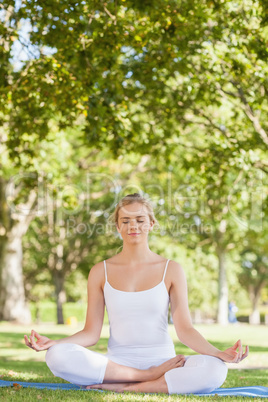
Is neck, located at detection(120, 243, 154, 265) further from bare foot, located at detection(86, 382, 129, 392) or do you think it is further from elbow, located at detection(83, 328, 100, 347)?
bare foot, located at detection(86, 382, 129, 392)

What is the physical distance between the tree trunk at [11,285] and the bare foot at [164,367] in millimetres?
19563

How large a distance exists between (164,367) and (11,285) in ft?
65.9

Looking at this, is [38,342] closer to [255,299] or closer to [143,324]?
[143,324]

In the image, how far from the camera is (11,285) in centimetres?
2448

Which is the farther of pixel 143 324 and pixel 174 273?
pixel 174 273

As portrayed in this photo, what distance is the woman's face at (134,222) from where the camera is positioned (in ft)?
18.4

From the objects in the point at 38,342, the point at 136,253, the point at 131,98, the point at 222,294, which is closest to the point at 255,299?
the point at 222,294

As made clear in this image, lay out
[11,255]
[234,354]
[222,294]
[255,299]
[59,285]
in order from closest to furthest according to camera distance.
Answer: [234,354]
[11,255]
[222,294]
[59,285]
[255,299]

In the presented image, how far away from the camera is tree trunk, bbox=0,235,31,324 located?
79.9ft

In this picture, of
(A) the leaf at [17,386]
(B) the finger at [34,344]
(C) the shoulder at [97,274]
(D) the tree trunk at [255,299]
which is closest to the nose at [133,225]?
(C) the shoulder at [97,274]

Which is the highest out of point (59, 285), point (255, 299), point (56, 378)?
point (56, 378)

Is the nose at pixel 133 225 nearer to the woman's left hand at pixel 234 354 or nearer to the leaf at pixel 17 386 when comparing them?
the woman's left hand at pixel 234 354

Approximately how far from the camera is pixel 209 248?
31.7 m

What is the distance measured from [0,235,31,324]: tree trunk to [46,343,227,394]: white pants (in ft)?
64.0
